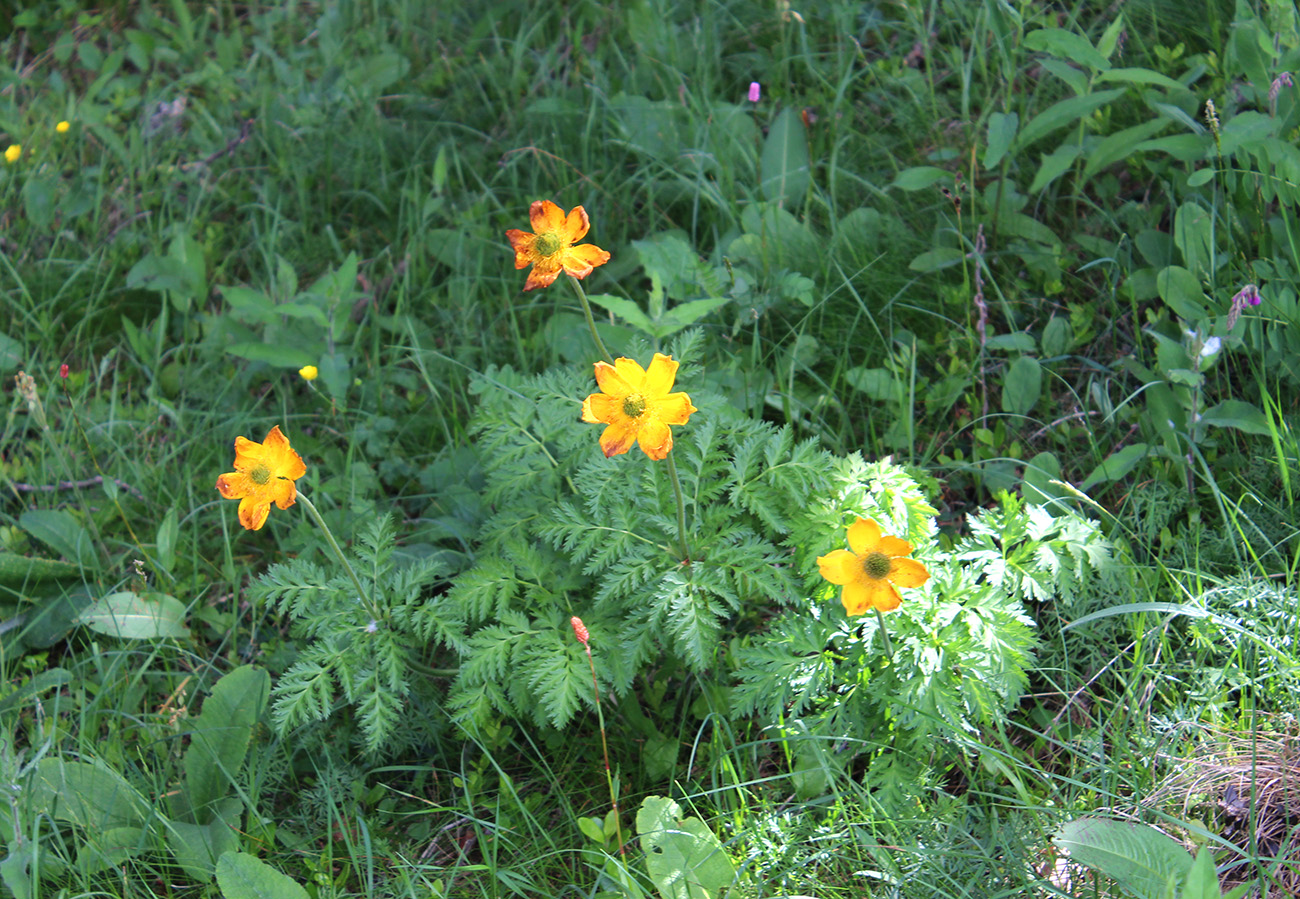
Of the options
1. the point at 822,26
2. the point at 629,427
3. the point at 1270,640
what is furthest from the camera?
the point at 822,26

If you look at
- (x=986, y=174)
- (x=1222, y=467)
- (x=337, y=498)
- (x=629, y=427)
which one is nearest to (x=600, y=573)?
(x=629, y=427)

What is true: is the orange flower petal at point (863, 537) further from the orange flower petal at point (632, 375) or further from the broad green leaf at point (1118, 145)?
the broad green leaf at point (1118, 145)

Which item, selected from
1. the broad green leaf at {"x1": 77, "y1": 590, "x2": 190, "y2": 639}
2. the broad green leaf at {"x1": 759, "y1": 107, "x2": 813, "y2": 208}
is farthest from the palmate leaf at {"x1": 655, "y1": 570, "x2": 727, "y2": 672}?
the broad green leaf at {"x1": 759, "y1": 107, "x2": 813, "y2": 208}

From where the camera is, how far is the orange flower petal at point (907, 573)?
1.61 meters

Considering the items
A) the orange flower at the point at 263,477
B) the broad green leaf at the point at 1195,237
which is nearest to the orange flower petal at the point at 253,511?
the orange flower at the point at 263,477

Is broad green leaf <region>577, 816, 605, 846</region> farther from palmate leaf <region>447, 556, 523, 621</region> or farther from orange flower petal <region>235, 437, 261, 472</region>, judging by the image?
orange flower petal <region>235, 437, 261, 472</region>

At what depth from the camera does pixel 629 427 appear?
1.71 meters

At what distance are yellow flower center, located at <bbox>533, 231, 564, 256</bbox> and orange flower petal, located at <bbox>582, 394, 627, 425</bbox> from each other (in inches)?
13.2

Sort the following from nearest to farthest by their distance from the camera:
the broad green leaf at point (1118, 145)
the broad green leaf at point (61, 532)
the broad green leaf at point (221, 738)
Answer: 1. the broad green leaf at point (221, 738)
2. the broad green leaf at point (1118, 145)
3. the broad green leaf at point (61, 532)

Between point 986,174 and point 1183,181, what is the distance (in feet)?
1.83

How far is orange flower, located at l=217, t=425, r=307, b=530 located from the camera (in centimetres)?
182

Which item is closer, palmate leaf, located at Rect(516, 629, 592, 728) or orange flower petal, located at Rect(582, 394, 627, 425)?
orange flower petal, located at Rect(582, 394, 627, 425)

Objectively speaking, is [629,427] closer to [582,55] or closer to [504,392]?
[504,392]

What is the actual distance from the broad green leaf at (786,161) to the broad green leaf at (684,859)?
1.95 metres
